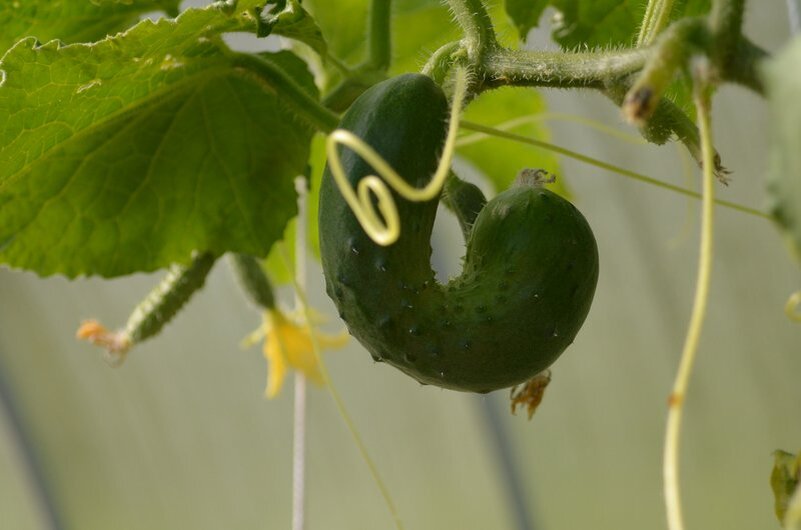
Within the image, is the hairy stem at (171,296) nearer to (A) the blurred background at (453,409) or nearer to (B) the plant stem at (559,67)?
(B) the plant stem at (559,67)

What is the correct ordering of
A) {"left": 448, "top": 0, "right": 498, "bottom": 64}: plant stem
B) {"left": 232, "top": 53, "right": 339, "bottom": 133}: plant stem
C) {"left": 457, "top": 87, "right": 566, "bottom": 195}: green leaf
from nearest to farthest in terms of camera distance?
{"left": 448, "top": 0, "right": 498, "bottom": 64}: plant stem
{"left": 232, "top": 53, "right": 339, "bottom": 133}: plant stem
{"left": 457, "top": 87, "right": 566, "bottom": 195}: green leaf

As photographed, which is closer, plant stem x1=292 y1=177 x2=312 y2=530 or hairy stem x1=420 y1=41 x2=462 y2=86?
hairy stem x1=420 y1=41 x2=462 y2=86

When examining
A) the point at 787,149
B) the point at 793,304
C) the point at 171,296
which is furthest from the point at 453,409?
the point at 787,149

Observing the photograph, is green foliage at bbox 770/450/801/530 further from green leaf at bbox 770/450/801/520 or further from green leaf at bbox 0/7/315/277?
green leaf at bbox 0/7/315/277

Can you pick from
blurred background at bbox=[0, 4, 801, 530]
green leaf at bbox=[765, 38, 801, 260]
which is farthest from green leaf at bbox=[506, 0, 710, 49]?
blurred background at bbox=[0, 4, 801, 530]

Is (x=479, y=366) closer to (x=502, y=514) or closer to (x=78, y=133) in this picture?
(x=78, y=133)
